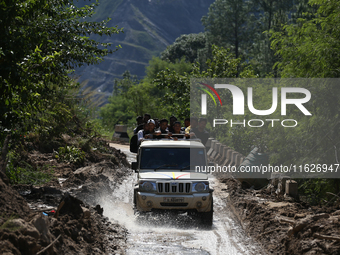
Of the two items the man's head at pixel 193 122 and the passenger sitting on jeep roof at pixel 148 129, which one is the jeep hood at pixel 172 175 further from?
the man's head at pixel 193 122

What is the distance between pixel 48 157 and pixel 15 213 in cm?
953

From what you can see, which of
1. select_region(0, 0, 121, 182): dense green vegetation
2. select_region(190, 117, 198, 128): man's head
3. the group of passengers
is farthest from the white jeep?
select_region(190, 117, 198, 128): man's head

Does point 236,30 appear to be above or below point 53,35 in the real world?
above

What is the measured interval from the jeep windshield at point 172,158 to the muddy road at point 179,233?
1.22 metres

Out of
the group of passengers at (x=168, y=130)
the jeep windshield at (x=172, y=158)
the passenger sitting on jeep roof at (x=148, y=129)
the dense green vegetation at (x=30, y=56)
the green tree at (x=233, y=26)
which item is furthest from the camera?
the green tree at (x=233, y=26)

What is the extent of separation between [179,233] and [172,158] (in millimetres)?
2180

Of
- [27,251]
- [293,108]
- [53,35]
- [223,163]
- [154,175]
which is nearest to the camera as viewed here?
[27,251]

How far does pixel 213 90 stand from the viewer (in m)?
27.6

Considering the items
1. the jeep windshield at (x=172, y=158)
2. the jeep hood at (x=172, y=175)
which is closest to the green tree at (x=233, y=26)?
the jeep windshield at (x=172, y=158)

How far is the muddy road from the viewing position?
8.00 m

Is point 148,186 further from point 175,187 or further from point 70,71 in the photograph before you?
point 70,71

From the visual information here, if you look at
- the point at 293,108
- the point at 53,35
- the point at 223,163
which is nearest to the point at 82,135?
the point at 223,163

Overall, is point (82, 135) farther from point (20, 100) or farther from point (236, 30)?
point (236, 30)

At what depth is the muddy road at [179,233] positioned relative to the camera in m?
8.00
